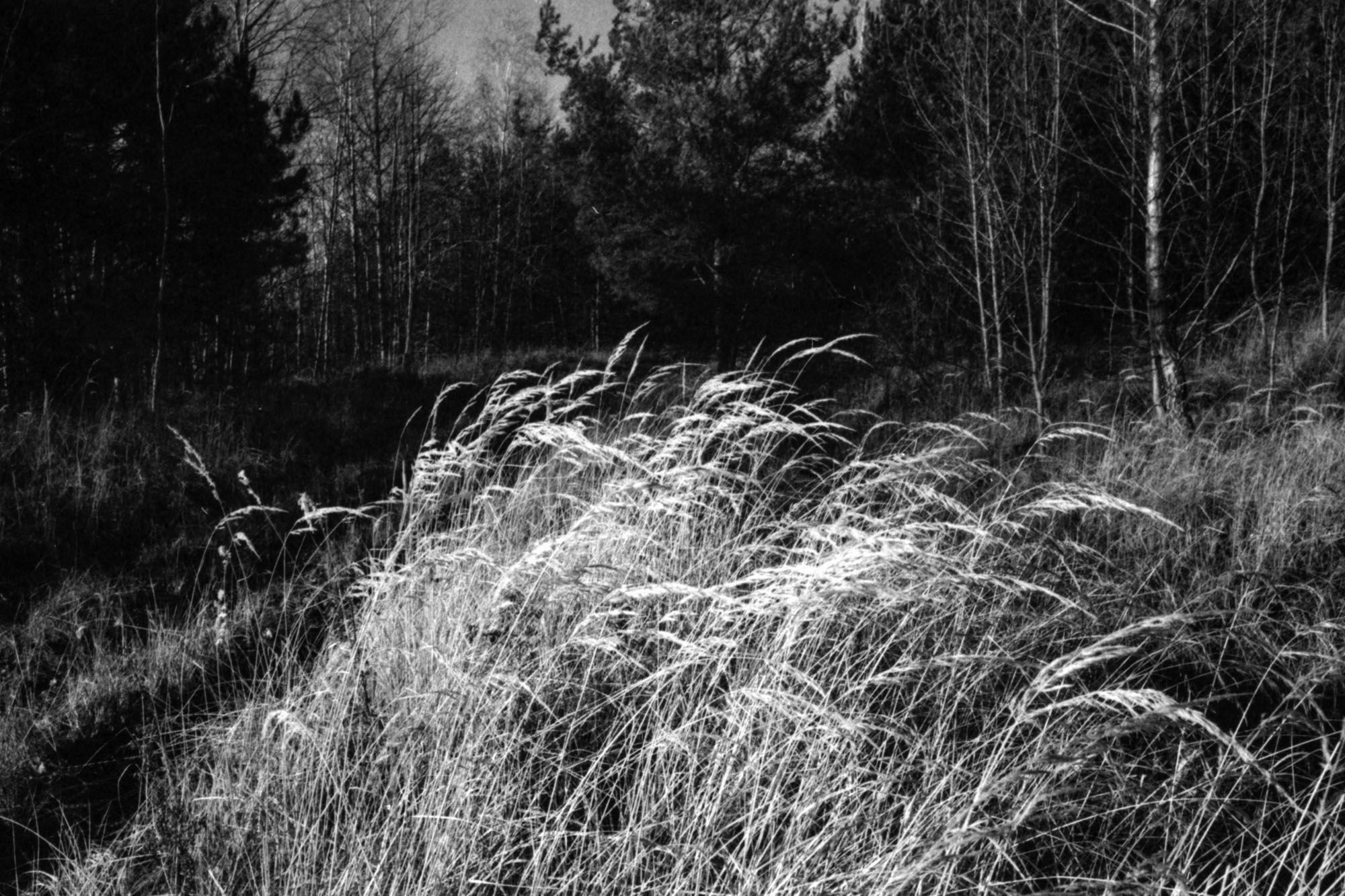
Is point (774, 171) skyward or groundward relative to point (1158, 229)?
skyward

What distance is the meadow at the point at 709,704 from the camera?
1589 mm

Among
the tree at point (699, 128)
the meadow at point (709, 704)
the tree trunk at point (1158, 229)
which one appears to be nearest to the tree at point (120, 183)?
the tree at point (699, 128)

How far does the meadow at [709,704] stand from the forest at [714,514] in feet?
0.09

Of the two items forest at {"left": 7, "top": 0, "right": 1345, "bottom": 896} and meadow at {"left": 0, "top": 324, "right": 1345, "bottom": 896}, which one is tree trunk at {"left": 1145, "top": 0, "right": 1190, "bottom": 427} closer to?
forest at {"left": 7, "top": 0, "right": 1345, "bottom": 896}

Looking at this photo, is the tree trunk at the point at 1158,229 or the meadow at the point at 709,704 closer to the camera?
the meadow at the point at 709,704

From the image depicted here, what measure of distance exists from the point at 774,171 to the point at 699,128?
5.46ft

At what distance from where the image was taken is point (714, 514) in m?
2.85

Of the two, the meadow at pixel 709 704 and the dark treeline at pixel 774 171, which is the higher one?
the dark treeline at pixel 774 171

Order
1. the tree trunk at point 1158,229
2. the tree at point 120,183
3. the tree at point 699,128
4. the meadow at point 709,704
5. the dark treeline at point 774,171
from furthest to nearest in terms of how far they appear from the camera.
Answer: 1. the tree at point 699,128
2. the tree at point 120,183
3. the dark treeline at point 774,171
4. the tree trunk at point 1158,229
5. the meadow at point 709,704

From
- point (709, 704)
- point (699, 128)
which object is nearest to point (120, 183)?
point (699, 128)

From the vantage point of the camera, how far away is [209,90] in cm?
1146

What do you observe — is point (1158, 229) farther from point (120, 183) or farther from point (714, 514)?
point (120, 183)

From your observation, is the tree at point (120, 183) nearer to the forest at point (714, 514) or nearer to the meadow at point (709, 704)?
the forest at point (714, 514)

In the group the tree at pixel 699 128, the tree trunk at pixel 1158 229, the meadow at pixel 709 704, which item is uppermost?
the tree at pixel 699 128
